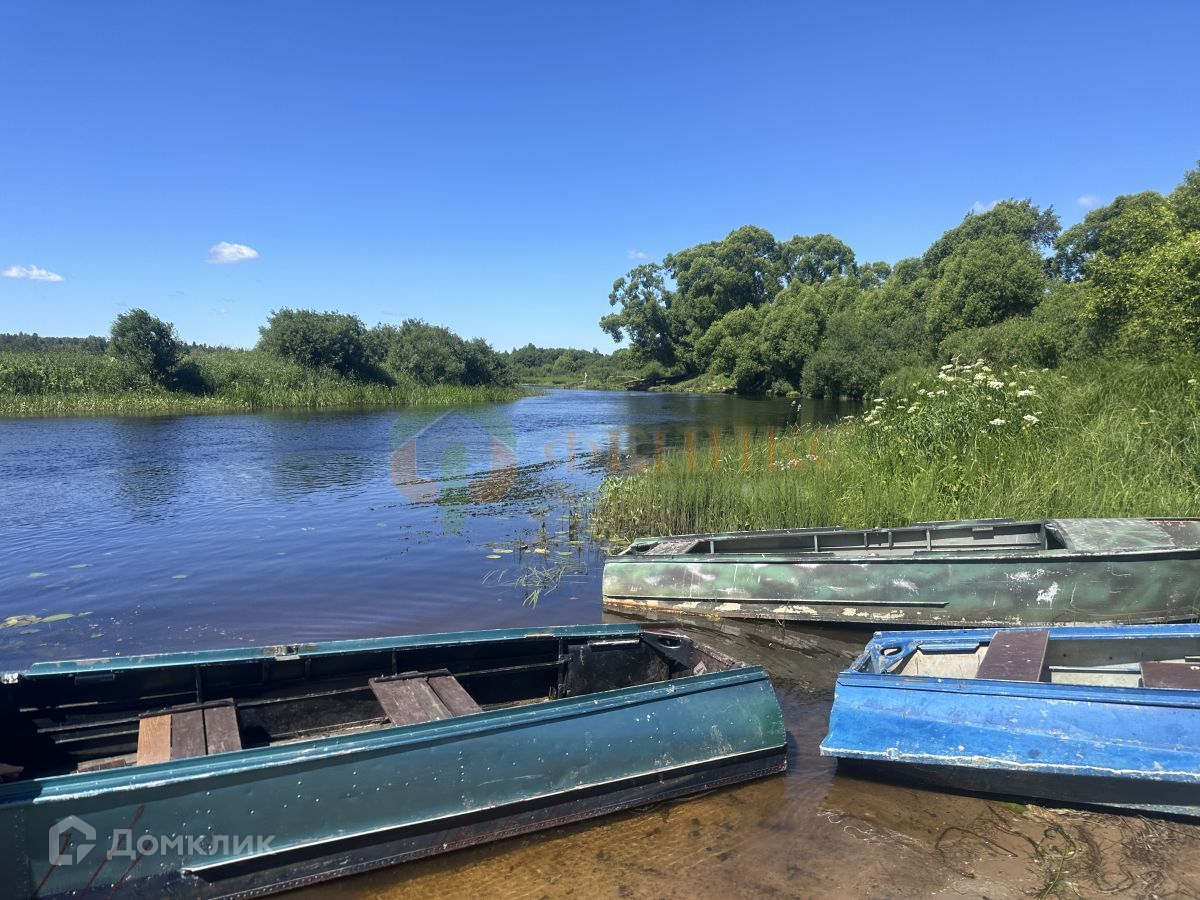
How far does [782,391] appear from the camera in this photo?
60500 mm

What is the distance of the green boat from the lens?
327 centimetres

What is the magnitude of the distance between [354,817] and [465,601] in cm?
538

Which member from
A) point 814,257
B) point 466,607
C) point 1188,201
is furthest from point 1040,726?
point 814,257

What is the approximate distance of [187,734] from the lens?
13.9ft

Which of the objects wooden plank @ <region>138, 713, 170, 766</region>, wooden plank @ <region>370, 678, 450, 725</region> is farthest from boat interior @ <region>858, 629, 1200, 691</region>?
wooden plank @ <region>138, 713, 170, 766</region>

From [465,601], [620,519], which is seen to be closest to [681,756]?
[465,601]

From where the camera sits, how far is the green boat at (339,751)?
129 inches

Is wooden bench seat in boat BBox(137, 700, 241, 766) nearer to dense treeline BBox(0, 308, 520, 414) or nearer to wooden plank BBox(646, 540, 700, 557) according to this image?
wooden plank BBox(646, 540, 700, 557)

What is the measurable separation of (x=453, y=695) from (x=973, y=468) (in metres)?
8.24

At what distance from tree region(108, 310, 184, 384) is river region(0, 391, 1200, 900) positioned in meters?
19.6

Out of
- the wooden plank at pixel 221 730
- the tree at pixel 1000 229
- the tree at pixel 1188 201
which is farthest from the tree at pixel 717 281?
the wooden plank at pixel 221 730

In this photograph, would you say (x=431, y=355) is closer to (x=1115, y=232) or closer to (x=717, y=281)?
(x=717, y=281)

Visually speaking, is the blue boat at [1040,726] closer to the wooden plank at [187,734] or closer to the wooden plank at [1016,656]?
the wooden plank at [1016,656]

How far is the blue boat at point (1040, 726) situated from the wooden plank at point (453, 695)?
230cm
